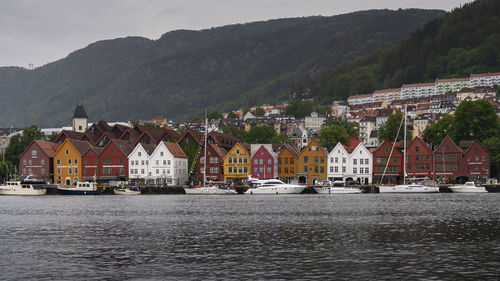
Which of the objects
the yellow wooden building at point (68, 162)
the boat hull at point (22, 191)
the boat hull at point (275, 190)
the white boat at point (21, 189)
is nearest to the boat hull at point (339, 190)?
the boat hull at point (275, 190)

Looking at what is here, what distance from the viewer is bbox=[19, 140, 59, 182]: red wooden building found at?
14112 centimetres

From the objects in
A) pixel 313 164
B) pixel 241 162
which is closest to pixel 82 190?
pixel 241 162

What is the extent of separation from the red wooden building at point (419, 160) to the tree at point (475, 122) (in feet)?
38.1

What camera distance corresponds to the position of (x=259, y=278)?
2856 centimetres

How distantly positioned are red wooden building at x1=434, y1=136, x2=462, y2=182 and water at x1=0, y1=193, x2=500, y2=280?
69.3 m

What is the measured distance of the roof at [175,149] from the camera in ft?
443

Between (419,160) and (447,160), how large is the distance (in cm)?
553

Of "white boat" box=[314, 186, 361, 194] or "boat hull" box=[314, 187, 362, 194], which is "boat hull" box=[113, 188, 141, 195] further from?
"boat hull" box=[314, 187, 362, 194]

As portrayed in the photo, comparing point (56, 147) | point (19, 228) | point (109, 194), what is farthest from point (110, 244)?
point (56, 147)

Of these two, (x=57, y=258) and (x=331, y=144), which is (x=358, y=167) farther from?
(x=57, y=258)

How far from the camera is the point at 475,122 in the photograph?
13912cm

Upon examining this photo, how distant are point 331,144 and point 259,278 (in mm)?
139441

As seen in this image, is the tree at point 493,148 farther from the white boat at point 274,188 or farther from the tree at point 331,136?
Result: the tree at point 331,136

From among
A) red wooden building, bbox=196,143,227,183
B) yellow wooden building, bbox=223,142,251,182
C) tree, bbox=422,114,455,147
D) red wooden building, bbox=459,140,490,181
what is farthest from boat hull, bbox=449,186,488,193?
red wooden building, bbox=196,143,227,183
